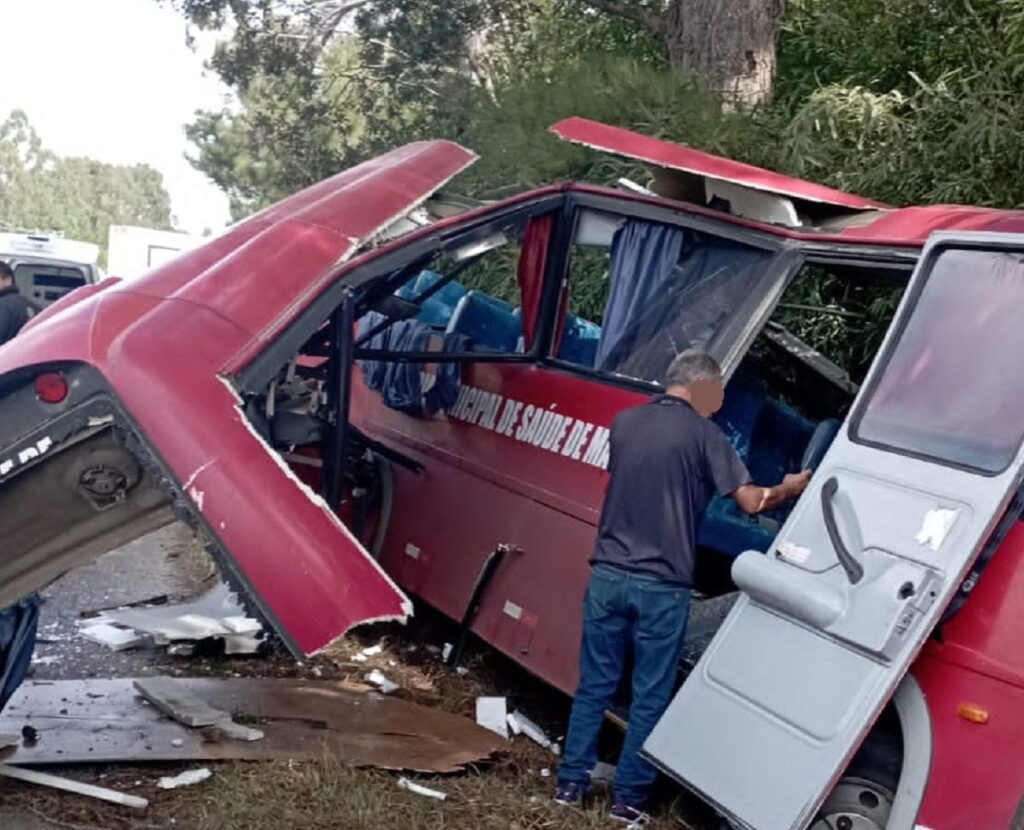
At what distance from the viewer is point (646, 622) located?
13.6 ft

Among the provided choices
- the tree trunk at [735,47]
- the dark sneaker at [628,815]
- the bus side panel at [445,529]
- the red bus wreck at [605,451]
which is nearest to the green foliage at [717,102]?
the tree trunk at [735,47]

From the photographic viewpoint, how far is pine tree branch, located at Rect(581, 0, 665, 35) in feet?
35.6

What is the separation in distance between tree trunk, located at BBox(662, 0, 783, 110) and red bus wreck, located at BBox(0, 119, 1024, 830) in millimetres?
4701

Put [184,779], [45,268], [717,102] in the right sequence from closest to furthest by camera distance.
→ [184,779] < [717,102] < [45,268]

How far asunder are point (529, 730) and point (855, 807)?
1763 mm

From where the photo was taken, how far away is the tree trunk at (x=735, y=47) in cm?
962

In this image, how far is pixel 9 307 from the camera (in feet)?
28.8

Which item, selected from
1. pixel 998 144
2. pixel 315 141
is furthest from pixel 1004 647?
pixel 315 141

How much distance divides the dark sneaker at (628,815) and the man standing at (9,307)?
616 centimetres

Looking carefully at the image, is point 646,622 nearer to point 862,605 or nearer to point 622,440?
point 622,440

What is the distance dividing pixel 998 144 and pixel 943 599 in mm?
4170

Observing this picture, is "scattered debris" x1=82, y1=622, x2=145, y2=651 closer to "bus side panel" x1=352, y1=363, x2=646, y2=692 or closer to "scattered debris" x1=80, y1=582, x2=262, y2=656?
"scattered debris" x1=80, y1=582, x2=262, y2=656

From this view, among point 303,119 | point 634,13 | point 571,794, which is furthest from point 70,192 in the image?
point 571,794

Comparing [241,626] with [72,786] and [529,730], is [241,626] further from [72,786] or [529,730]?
[72,786]
